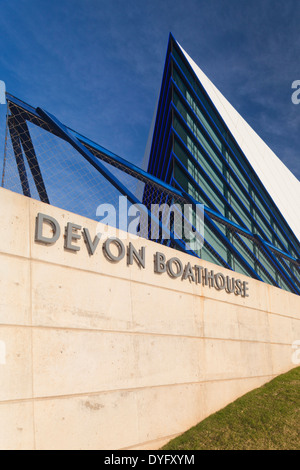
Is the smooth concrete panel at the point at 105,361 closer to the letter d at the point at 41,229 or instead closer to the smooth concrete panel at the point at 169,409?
the smooth concrete panel at the point at 169,409

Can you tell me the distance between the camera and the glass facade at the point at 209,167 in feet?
53.8

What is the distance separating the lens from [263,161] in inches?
1019

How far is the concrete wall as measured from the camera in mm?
5117

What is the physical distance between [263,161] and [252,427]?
21.4 m

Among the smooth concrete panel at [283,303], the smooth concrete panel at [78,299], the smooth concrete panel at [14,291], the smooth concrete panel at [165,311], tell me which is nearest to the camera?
the smooth concrete panel at [14,291]

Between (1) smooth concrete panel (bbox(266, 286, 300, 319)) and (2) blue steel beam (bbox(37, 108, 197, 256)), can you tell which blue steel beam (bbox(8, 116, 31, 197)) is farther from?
(1) smooth concrete panel (bbox(266, 286, 300, 319))

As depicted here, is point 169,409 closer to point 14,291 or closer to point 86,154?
point 14,291

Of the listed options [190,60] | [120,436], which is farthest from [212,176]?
[120,436]

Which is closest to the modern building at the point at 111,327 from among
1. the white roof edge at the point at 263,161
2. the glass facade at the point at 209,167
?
the glass facade at the point at 209,167

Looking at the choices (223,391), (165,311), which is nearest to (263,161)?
(223,391)

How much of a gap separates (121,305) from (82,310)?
87 cm

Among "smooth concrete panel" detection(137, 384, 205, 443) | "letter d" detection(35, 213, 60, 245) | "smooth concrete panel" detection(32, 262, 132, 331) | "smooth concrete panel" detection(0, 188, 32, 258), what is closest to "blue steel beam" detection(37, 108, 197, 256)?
"smooth concrete panel" detection(32, 262, 132, 331)

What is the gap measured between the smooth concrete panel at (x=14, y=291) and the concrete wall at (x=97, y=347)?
1cm

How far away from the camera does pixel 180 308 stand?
794 cm
